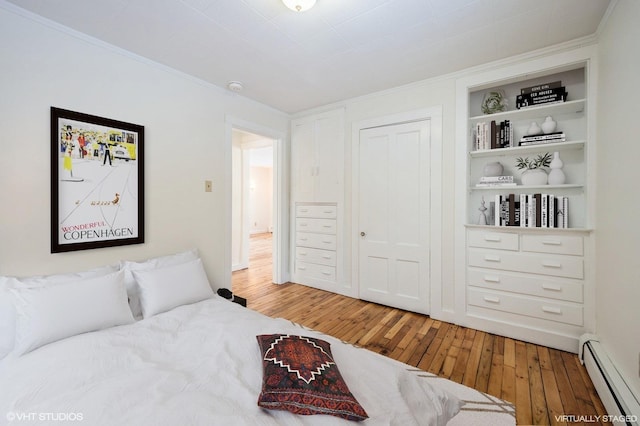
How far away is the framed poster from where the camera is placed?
2008mm

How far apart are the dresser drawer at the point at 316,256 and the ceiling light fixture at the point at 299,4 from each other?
109 inches

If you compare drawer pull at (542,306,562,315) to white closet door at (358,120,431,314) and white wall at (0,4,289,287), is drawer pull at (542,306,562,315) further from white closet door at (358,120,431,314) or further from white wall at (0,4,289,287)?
white wall at (0,4,289,287)

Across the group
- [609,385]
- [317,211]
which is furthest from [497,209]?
[317,211]

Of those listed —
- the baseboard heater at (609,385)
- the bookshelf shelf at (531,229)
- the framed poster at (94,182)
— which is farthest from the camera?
the bookshelf shelf at (531,229)

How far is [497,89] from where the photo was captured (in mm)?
2832

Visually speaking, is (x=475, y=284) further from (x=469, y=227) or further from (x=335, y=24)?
(x=335, y=24)

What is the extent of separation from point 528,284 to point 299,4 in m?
2.90

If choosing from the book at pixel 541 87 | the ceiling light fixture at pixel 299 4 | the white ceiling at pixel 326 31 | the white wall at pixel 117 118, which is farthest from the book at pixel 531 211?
the white wall at pixel 117 118

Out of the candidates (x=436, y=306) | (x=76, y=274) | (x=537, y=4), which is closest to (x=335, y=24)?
(x=537, y=4)

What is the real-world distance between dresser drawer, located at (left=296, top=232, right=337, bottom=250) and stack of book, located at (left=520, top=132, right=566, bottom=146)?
7.63ft

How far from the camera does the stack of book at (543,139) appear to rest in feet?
7.95

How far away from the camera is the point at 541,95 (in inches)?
98.7

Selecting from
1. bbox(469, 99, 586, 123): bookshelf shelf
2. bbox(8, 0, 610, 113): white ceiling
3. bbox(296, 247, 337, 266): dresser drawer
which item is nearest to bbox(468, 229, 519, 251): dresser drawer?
bbox(469, 99, 586, 123): bookshelf shelf

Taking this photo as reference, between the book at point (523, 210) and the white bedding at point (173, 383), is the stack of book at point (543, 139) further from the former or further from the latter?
the white bedding at point (173, 383)
